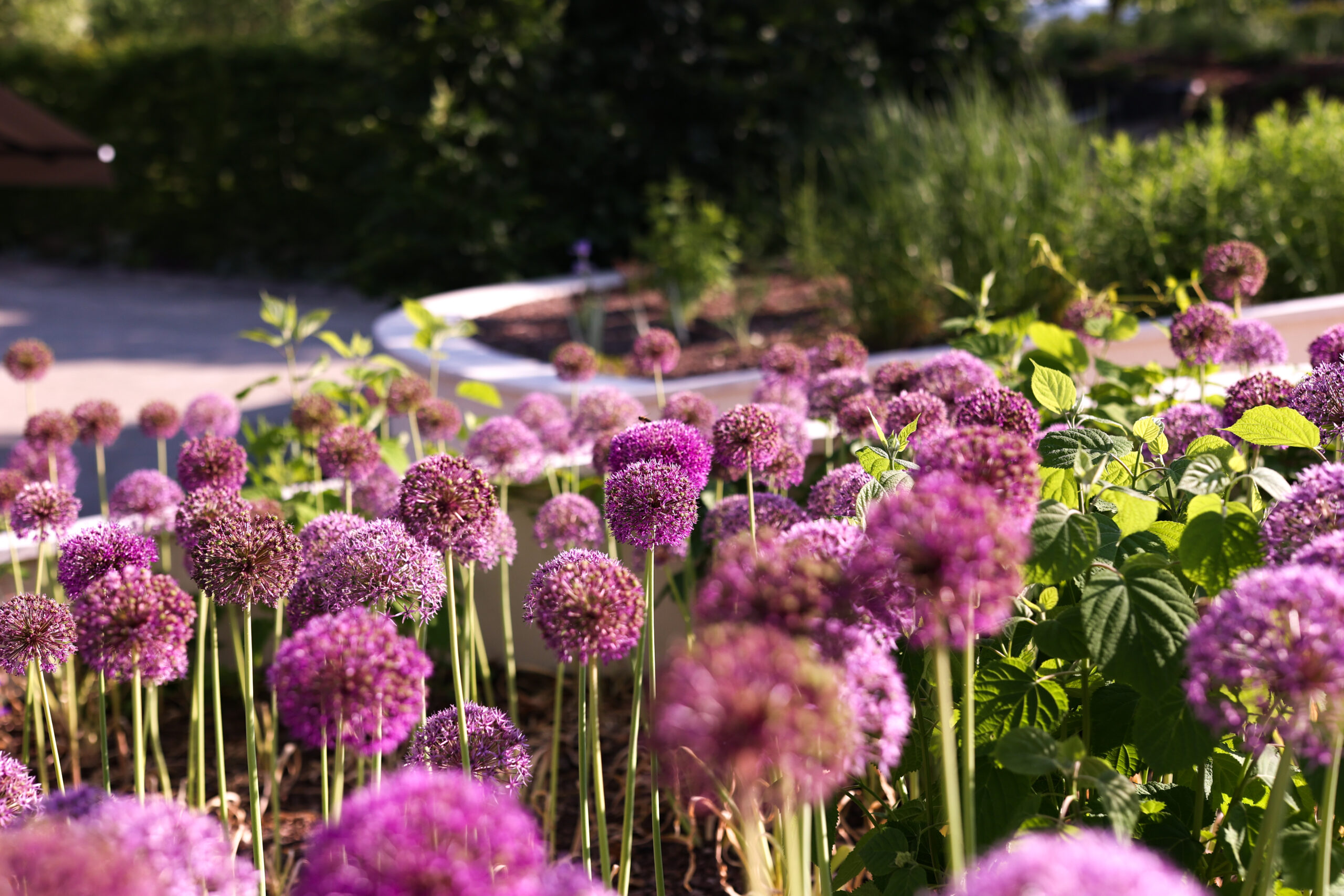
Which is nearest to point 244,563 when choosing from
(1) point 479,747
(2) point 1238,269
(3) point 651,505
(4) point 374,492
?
(1) point 479,747

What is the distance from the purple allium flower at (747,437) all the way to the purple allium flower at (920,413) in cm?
24

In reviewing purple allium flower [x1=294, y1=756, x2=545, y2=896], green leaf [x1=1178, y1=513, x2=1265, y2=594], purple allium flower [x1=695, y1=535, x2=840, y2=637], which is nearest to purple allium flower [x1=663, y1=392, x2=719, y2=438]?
green leaf [x1=1178, y1=513, x2=1265, y2=594]

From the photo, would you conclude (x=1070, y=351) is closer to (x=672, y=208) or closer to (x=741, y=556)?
(x=741, y=556)

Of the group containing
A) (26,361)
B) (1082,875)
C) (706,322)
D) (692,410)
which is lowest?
(1082,875)

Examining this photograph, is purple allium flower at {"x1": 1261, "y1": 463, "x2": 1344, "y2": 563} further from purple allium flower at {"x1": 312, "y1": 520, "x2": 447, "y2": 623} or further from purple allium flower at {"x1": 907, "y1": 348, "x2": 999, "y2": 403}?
purple allium flower at {"x1": 312, "y1": 520, "x2": 447, "y2": 623}

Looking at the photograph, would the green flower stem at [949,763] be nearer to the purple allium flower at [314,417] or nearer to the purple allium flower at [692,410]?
the purple allium flower at [692,410]

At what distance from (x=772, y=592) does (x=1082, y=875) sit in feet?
1.10

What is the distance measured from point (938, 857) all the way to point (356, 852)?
100 centimetres

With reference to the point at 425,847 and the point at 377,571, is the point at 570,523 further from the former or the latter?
the point at 425,847

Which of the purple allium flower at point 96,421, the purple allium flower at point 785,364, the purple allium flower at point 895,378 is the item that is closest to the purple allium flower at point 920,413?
the purple allium flower at point 895,378

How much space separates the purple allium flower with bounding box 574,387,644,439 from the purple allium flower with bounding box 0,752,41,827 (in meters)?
1.41

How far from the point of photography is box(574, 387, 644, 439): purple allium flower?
247 centimetres

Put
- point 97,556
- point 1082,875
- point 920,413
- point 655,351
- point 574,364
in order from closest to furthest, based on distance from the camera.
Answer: point 1082,875 < point 97,556 < point 920,413 < point 655,351 < point 574,364

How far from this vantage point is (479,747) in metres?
1.39
